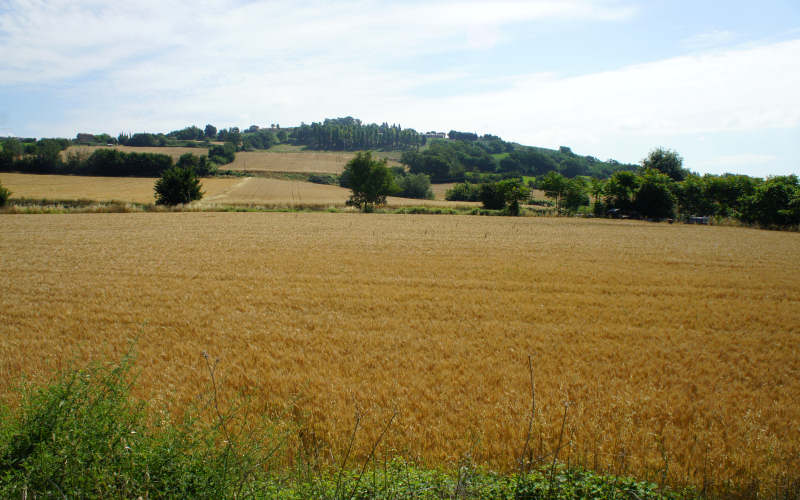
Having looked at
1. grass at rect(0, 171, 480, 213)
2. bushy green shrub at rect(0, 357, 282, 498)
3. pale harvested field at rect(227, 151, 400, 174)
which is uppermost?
pale harvested field at rect(227, 151, 400, 174)

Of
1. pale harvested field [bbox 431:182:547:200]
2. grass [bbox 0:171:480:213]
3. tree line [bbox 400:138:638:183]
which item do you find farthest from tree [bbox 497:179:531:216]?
tree line [bbox 400:138:638:183]

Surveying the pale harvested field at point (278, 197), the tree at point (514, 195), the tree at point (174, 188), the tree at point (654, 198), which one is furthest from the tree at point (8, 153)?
the tree at point (654, 198)

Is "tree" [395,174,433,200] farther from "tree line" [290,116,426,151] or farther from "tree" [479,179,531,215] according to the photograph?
"tree line" [290,116,426,151]

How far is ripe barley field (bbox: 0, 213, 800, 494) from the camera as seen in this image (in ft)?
18.7

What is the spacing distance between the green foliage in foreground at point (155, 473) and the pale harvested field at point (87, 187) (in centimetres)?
6198

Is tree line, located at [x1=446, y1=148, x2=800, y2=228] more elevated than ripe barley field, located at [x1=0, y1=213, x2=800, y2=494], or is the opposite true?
tree line, located at [x1=446, y1=148, x2=800, y2=228]

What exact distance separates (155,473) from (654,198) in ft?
230

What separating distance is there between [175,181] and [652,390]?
61172 millimetres

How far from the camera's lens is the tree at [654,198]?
5950cm

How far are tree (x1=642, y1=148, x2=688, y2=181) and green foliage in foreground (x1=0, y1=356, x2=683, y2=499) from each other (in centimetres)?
9822

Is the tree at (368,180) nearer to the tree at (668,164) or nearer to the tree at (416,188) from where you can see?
the tree at (416,188)

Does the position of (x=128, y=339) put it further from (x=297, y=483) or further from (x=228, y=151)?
(x=228, y=151)

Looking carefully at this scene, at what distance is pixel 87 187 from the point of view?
69.4m

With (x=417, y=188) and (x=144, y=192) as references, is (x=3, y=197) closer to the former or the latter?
(x=144, y=192)
